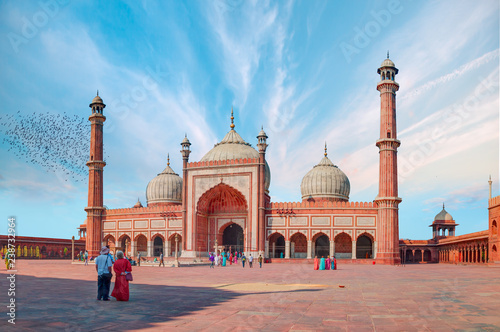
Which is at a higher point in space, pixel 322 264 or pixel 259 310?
pixel 259 310

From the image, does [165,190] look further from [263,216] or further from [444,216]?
[444,216]

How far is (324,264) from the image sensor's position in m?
24.9

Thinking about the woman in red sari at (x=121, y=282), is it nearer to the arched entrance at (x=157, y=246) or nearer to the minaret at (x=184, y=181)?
the minaret at (x=184, y=181)

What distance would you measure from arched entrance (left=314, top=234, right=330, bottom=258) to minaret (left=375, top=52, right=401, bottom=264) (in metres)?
5.58

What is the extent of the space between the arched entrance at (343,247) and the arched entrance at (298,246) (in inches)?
112

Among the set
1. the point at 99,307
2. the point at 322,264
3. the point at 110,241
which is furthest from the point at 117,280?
the point at 110,241

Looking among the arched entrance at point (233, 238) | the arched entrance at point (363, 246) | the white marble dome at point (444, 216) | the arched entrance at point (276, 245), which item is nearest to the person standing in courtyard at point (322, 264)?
the arched entrance at point (276, 245)

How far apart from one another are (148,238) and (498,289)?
120 ft

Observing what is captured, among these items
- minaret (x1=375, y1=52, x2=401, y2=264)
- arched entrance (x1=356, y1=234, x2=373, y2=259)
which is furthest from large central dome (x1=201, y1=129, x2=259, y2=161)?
minaret (x1=375, y1=52, x2=401, y2=264)

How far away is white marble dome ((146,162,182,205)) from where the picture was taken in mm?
51188

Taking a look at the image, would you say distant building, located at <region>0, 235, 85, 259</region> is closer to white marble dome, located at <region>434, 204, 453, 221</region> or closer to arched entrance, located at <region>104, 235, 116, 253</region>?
arched entrance, located at <region>104, 235, 116, 253</region>

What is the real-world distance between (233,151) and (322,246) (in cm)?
1240

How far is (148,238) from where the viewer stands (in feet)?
146

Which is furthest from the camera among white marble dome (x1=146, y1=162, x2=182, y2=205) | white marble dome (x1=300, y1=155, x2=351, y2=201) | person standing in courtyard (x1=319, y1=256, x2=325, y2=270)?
white marble dome (x1=146, y1=162, x2=182, y2=205)
